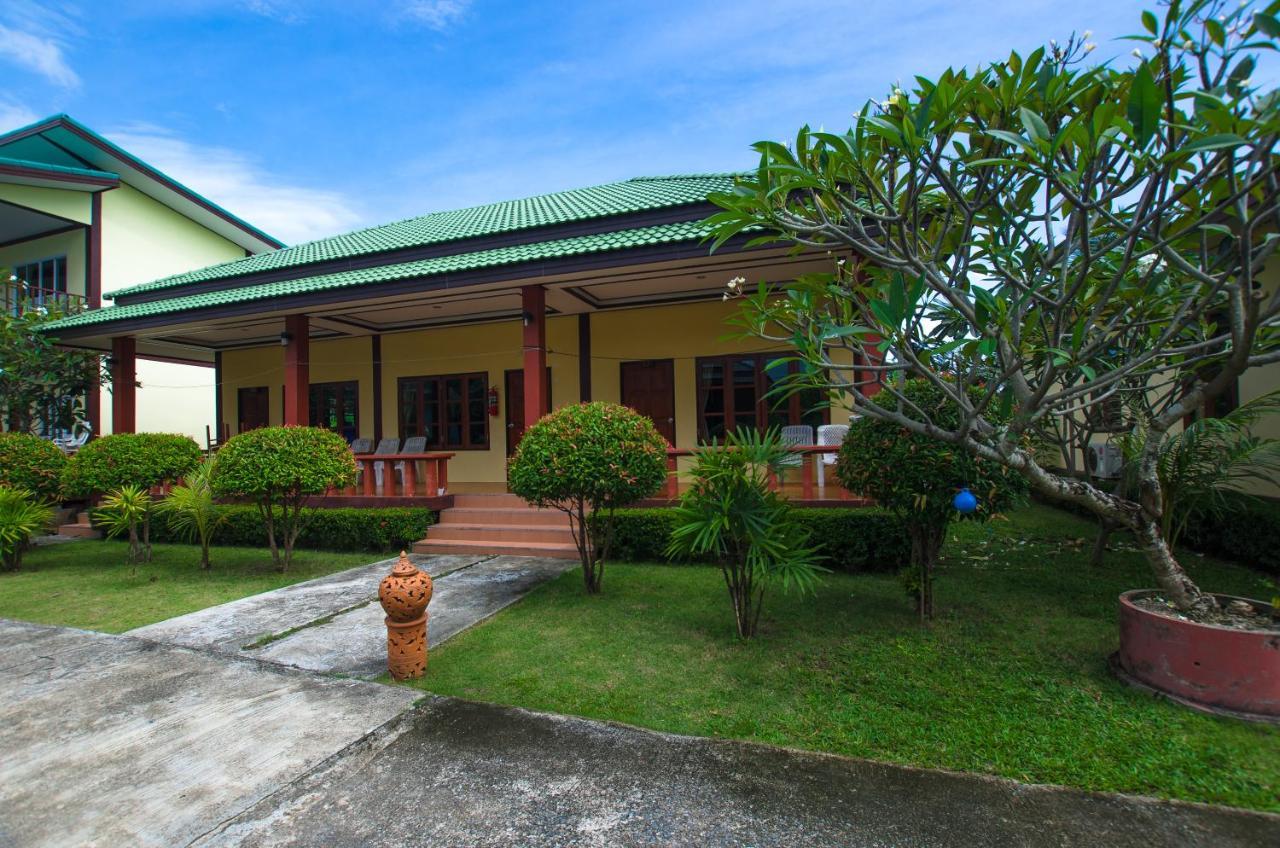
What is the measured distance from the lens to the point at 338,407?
13.2 m

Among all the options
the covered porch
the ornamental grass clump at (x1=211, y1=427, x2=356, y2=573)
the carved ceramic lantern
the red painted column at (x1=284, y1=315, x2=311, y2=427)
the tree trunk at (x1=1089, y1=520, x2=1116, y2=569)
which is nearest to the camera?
the carved ceramic lantern

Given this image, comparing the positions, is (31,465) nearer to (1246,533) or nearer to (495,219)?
(495,219)

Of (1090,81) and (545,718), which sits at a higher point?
(1090,81)

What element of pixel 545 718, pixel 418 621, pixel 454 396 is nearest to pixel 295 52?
pixel 454 396

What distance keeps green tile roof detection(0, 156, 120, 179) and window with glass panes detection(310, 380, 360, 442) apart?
24.8 feet

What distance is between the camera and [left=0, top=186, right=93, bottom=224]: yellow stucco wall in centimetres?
1389

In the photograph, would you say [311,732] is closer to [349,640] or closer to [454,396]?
[349,640]

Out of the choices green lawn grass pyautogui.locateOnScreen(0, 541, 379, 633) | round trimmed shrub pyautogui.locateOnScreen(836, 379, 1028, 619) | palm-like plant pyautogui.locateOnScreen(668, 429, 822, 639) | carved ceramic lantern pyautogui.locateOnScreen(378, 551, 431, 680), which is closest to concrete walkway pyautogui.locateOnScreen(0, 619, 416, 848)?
carved ceramic lantern pyautogui.locateOnScreen(378, 551, 431, 680)

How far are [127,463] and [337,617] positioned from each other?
185 inches

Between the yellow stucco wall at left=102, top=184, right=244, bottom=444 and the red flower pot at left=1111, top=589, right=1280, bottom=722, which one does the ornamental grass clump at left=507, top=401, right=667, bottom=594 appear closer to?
the red flower pot at left=1111, top=589, right=1280, bottom=722

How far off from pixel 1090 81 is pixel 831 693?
3375 millimetres

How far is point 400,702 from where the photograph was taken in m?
3.61

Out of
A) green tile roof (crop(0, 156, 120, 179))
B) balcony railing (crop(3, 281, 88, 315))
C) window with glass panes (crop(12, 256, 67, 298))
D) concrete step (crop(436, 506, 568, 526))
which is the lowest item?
concrete step (crop(436, 506, 568, 526))

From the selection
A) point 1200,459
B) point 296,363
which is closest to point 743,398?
point 1200,459
